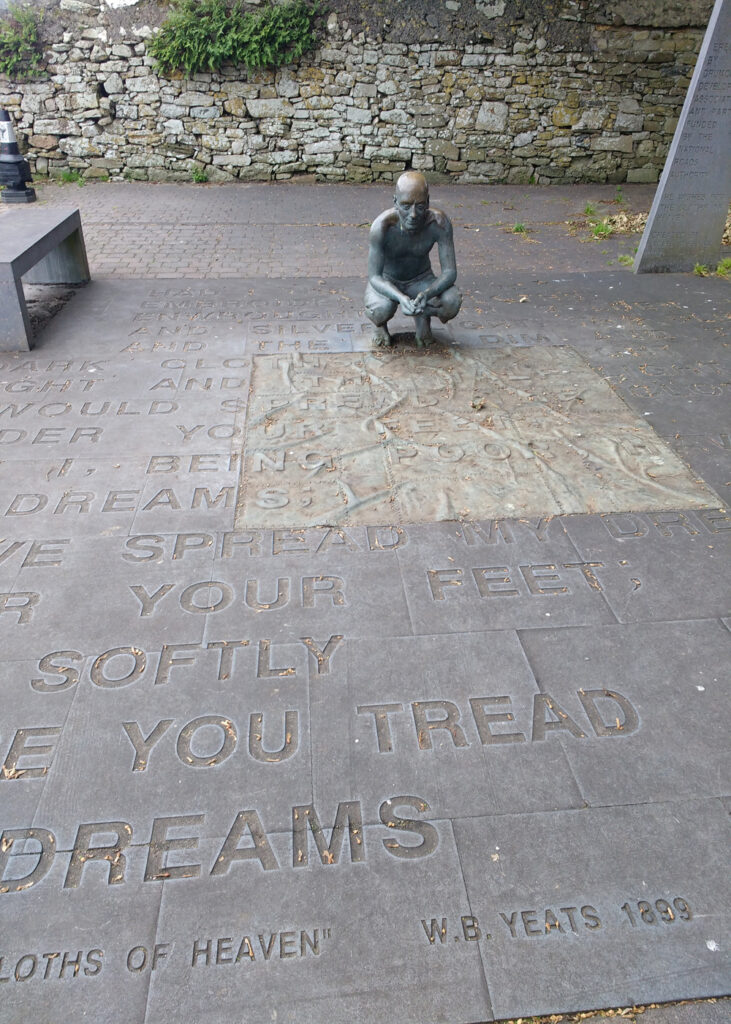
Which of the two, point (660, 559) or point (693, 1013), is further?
point (660, 559)

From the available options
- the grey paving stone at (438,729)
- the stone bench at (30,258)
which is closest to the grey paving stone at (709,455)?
the grey paving stone at (438,729)

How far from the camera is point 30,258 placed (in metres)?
6.09

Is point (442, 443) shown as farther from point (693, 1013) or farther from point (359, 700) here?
point (693, 1013)

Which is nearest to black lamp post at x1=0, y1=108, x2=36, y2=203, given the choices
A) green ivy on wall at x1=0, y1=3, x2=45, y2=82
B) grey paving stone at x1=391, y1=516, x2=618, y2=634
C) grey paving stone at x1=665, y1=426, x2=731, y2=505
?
green ivy on wall at x1=0, y1=3, x2=45, y2=82

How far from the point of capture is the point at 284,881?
2217mm

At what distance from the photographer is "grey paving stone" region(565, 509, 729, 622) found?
3357 mm

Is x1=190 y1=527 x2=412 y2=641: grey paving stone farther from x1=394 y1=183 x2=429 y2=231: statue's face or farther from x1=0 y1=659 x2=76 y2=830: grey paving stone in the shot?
x1=394 y1=183 x2=429 y2=231: statue's face

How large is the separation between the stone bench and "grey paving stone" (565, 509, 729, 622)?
475 centimetres

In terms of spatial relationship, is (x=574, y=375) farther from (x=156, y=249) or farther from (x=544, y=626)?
(x=156, y=249)

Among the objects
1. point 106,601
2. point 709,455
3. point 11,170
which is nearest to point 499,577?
point 106,601

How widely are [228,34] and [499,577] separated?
11.9 m

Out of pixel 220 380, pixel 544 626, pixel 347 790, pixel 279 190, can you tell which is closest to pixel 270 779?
pixel 347 790

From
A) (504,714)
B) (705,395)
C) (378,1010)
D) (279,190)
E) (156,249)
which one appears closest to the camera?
(378,1010)

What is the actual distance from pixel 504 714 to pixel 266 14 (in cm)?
1287
